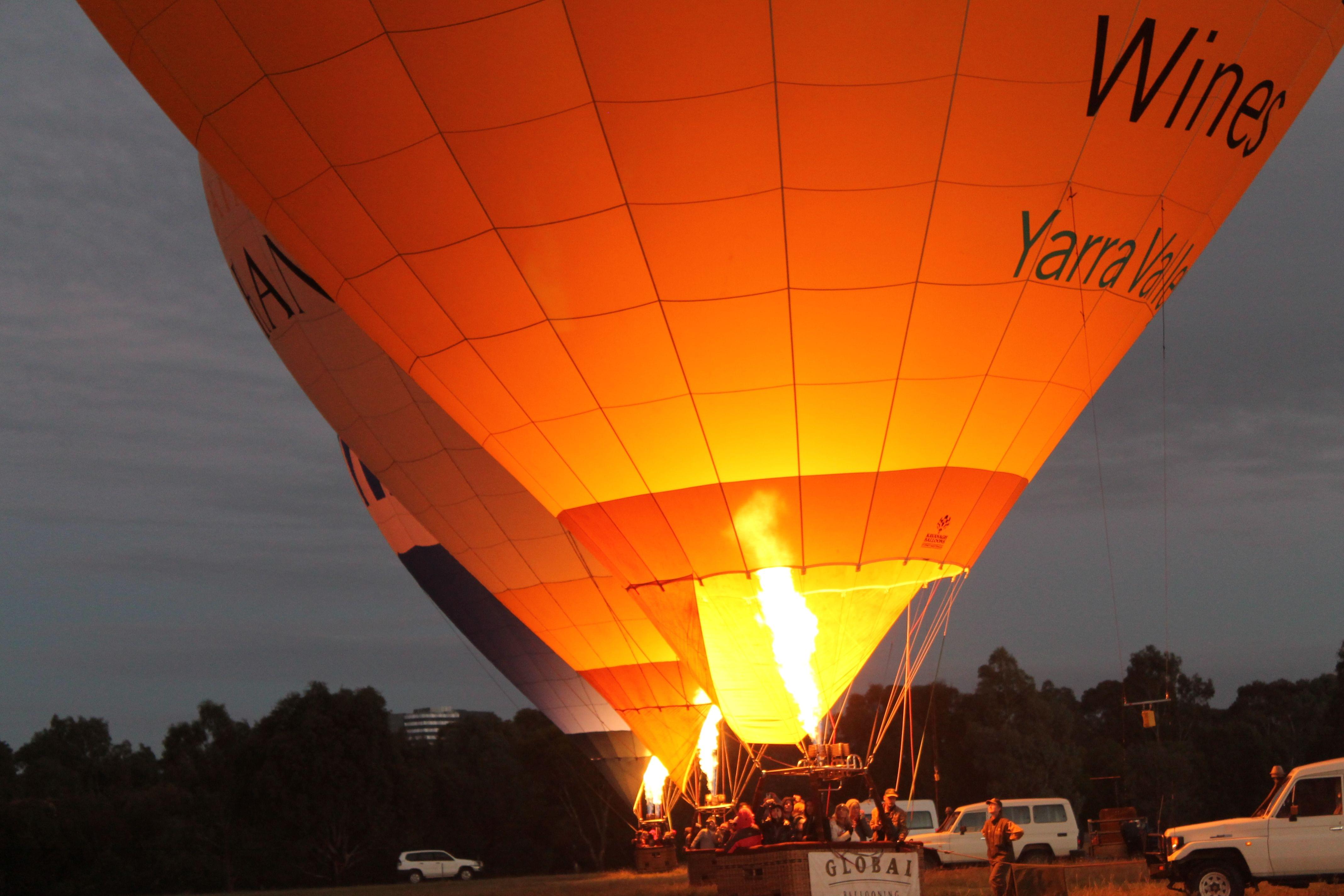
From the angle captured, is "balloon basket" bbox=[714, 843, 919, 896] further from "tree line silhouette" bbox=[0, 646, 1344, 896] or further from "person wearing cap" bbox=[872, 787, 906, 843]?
"tree line silhouette" bbox=[0, 646, 1344, 896]

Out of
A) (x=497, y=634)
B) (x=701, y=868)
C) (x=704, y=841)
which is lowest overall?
(x=701, y=868)

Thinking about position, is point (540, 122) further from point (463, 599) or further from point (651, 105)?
point (463, 599)

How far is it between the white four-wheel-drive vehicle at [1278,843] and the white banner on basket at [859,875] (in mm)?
2414

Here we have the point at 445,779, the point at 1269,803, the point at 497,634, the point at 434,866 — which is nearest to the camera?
the point at 1269,803

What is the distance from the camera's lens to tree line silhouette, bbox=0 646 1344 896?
31.3m

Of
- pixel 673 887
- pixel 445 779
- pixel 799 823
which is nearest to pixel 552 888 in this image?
pixel 673 887

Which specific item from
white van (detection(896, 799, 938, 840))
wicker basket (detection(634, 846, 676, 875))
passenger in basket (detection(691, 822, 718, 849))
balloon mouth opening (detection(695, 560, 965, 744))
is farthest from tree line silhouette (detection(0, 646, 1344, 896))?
balloon mouth opening (detection(695, 560, 965, 744))

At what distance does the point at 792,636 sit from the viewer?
834 cm

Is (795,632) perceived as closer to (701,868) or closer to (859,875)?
(859,875)

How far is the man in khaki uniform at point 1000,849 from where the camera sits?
835 cm

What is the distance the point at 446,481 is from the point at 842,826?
6.16 m

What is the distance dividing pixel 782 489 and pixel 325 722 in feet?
86.4

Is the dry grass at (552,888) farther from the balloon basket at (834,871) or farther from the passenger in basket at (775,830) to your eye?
the balloon basket at (834,871)

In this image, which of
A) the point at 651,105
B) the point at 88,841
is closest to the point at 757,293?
the point at 651,105
